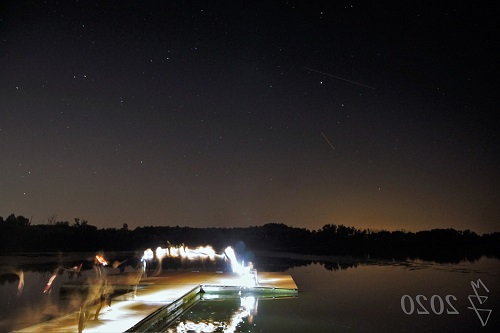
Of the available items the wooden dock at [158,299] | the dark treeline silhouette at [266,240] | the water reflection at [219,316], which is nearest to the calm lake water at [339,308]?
the water reflection at [219,316]

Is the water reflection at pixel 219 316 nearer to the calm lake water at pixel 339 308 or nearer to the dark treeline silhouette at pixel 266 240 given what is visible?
the calm lake water at pixel 339 308

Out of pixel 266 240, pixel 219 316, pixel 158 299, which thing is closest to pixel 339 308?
pixel 219 316

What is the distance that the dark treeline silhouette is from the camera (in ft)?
168

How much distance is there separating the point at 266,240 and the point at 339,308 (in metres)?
62.3

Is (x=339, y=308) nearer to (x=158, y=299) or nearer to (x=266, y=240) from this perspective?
(x=158, y=299)

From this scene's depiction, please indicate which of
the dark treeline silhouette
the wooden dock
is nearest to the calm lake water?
→ the wooden dock

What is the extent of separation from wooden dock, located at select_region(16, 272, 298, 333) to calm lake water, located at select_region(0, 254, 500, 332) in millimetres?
475

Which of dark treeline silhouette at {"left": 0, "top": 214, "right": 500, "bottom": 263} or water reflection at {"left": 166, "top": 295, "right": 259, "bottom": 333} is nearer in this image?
water reflection at {"left": 166, "top": 295, "right": 259, "bottom": 333}

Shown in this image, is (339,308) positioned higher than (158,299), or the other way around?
(158,299)

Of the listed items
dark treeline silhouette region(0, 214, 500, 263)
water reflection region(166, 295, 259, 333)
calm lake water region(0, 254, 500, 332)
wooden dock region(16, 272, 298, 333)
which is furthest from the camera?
dark treeline silhouette region(0, 214, 500, 263)

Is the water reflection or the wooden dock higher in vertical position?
the wooden dock

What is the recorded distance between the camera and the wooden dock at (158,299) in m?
9.29

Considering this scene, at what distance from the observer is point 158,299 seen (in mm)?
12844

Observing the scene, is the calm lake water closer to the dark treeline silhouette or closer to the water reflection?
the water reflection
